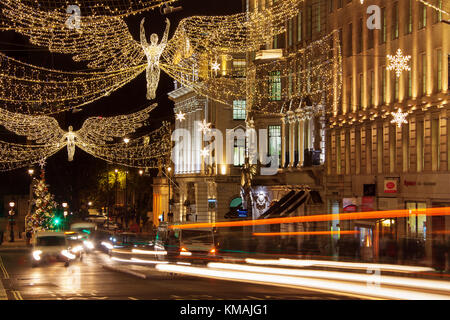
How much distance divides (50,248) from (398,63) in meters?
18.8

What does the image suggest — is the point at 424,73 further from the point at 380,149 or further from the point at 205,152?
the point at 205,152

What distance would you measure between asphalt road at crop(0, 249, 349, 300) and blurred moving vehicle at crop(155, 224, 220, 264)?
117 centimetres

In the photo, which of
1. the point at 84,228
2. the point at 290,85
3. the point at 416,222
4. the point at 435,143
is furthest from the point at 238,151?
the point at 416,222

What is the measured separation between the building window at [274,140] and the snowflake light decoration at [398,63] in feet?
54.3

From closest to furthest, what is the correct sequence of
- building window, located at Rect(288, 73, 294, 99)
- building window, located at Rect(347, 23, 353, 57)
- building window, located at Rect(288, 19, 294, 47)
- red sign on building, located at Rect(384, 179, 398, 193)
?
red sign on building, located at Rect(384, 179, 398, 193)
building window, located at Rect(347, 23, 353, 57)
building window, located at Rect(288, 73, 294, 99)
building window, located at Rect(288, 19, 294, 47)

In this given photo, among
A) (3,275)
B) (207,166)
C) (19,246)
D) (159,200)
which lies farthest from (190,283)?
(159,200)

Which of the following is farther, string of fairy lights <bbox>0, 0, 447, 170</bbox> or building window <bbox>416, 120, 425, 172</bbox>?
building window <bbox>416, 120, 425, 172</bbox>

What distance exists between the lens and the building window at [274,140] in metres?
52.5

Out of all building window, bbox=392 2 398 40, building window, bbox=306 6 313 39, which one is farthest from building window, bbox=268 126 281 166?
building window, bbox=392 2 398 40

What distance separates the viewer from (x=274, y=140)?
52.9 meters

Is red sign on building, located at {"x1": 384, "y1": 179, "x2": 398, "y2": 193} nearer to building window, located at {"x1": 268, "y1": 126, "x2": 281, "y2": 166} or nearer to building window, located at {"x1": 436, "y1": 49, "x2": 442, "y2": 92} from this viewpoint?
building window, located at {"x1": 436, "y1": 49, "x2": 442, "y2": 92}

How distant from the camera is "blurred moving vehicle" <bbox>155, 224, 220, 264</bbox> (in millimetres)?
28202

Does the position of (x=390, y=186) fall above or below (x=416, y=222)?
above
